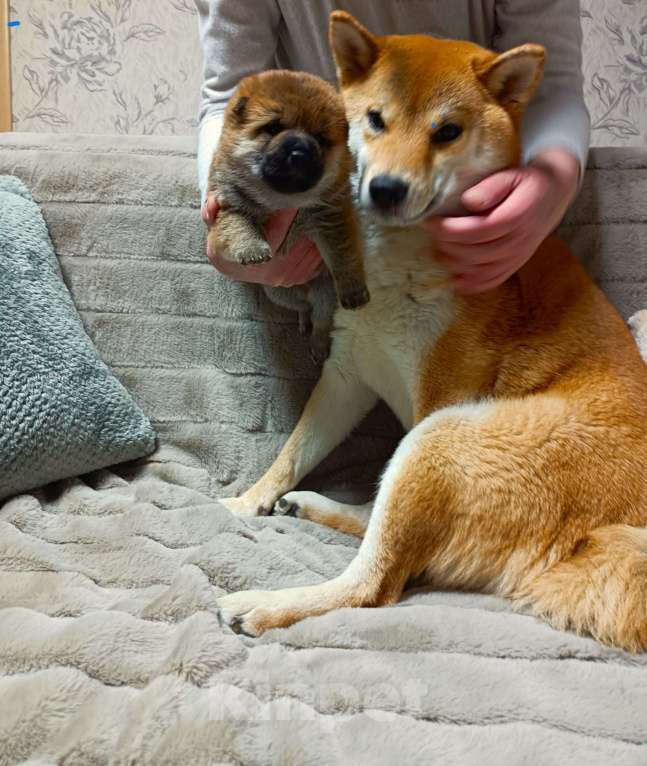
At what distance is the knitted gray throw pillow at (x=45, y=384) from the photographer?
3.82 ft

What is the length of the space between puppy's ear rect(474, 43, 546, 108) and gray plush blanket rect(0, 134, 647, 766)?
1.51 feet

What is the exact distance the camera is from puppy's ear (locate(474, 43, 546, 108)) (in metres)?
0.98

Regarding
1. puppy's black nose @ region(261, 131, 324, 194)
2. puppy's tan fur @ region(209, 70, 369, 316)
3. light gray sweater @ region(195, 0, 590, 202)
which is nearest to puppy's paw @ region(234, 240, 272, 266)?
puppy's tan fur @ region(209, 70, 369, 316)

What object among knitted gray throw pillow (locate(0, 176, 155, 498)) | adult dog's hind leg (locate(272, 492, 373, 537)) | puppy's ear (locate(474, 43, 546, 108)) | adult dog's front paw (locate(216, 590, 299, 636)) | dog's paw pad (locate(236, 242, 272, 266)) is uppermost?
puppy's ear (locate(474, 43, 546, 108))

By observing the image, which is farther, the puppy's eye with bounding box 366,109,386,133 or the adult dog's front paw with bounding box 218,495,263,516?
the adult dog's front paw with bounding box 218,495,263,516

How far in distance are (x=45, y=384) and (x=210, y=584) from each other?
1.73 feet

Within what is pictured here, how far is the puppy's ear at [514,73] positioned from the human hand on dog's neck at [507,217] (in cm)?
10

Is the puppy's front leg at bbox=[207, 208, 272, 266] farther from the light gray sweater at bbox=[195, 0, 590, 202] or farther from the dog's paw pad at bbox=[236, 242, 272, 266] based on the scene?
the light gray sweater at bbox=[195, 0, 590, 202]

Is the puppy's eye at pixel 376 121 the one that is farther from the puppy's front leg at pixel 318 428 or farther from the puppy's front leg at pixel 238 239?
the puppy's front leg at pixel 318 428

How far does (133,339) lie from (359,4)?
0.83 metres

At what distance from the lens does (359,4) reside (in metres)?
1.27

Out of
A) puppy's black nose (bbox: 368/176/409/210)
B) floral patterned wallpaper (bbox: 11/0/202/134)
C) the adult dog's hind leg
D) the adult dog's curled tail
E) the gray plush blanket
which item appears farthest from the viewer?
floral patterned wallpaper (bbox: 11/0/202/134)

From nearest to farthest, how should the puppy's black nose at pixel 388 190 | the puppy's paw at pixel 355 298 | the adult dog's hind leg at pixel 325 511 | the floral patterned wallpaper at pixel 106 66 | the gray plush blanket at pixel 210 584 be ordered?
the gray plush blanket at pixel 210 584 → the puppy's black nose at pixel 388 190 → the puppy's paw at pixel 355 298 → the adult dog's hind leg at pixel 325 511 → the floral patterned wallpaper at pixel 106 66

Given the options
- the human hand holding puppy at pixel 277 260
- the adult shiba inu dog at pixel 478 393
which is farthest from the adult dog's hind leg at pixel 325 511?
the human hand holding puppy at pixel 277 260
